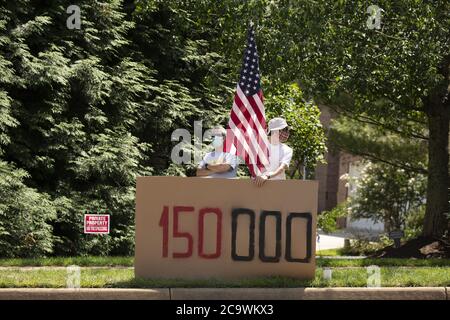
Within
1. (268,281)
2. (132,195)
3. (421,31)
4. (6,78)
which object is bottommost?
(268,281)

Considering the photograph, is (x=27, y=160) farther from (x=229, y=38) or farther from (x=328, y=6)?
(x=328, y=6)

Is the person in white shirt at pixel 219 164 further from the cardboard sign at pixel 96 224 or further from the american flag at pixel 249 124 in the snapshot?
the cardboard sign at pixel 96 224

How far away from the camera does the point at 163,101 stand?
1691 centimetres

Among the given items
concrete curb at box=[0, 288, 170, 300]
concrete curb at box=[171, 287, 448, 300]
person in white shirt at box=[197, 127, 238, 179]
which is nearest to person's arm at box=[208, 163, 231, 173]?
person in white shirt at box=[197, 127, 238, 179]

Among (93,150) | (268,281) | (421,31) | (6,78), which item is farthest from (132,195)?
(268,281)

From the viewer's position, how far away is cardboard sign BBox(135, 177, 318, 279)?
349 inches

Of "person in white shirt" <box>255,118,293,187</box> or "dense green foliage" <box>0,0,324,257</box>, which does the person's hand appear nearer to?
"person in white shirt" <box>255,118,293,187</box>

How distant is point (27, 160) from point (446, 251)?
827 cm

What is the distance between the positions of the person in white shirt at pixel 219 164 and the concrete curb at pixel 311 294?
58.2 inches

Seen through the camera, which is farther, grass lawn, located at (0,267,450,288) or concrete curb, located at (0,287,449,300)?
grass lawn, located at (0,267,450,288)

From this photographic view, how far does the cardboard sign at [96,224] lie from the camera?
11094mm

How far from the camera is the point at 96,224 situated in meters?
11.1

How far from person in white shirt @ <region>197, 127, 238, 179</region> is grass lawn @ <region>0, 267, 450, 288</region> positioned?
4.02ft

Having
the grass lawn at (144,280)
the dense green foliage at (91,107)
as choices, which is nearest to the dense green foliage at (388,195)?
the dense green foliage at (91,107)
